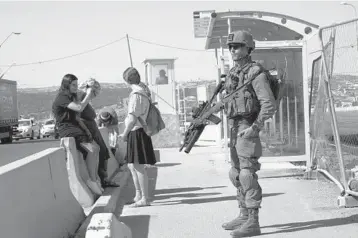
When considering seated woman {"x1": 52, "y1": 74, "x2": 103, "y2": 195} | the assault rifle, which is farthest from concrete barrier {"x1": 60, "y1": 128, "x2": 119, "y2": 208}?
the assault rifle

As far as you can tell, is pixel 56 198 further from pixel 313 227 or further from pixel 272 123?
pixel 272 123

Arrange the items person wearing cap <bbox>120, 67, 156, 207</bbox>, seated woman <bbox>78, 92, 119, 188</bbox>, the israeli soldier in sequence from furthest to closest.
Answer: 1. seated woman <bbox>78, 92, 119, 188</bbox>
2. person wearing cap <bbox>120, 67, 156, 207</bbox>
3. the israeli soldier

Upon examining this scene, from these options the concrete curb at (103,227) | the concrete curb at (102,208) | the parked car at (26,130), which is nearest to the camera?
the concrete curb at (103,227)

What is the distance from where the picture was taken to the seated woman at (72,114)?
22.5 feet

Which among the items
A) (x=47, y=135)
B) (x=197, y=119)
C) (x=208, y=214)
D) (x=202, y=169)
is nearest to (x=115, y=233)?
(x=197, y=119)

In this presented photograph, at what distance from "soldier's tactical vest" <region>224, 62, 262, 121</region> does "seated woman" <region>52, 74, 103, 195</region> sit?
2247 mm

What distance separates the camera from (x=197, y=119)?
584 cm

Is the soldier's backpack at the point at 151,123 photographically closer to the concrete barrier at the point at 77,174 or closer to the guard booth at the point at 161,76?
the concrete barrier at the point at 77,174

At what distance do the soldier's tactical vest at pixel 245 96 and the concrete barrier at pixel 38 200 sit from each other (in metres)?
1.82

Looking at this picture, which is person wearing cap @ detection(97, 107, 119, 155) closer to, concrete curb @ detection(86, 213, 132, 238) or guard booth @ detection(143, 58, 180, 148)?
guard booth @ detection(143, 58, 180, 148)

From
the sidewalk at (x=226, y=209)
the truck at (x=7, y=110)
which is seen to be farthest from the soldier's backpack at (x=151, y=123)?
the truck at (x=7, y=110)

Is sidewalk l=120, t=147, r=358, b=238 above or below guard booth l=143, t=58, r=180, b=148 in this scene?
below

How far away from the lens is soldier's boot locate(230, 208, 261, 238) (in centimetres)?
523

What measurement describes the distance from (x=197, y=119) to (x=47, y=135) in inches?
1633
